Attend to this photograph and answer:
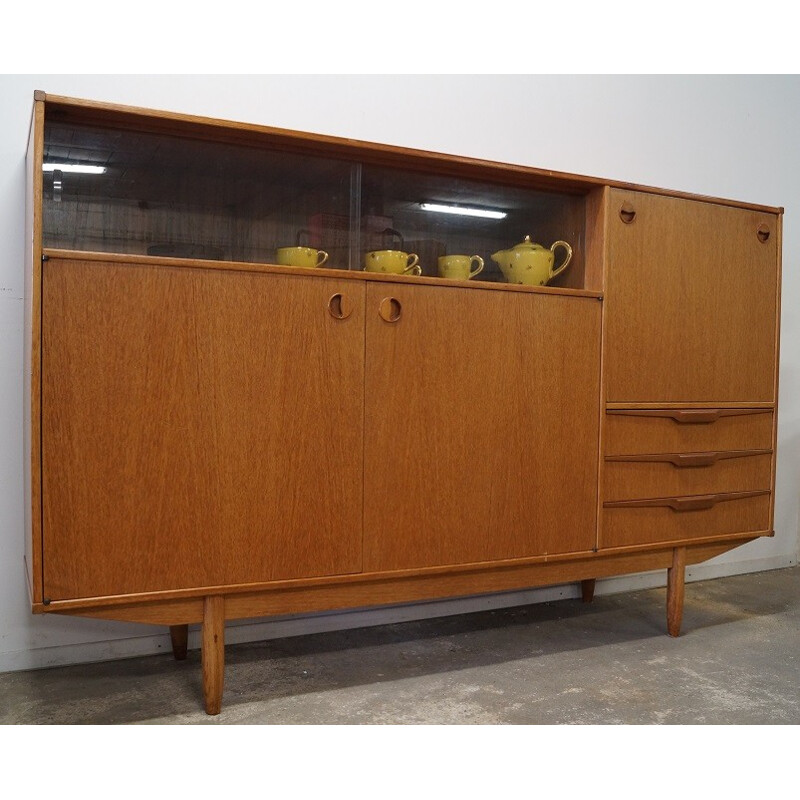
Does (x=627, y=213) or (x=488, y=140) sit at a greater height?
(x=488, y=140)

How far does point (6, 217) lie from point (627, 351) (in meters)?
1.66

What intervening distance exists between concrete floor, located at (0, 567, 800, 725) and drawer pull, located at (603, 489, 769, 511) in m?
0.42

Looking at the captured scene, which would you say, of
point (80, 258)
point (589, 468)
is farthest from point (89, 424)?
point (589, 468)

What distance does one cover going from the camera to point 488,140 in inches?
105

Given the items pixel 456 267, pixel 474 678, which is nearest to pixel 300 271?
pixel 456 267

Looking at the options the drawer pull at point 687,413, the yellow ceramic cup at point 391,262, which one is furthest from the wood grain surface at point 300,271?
the drawer pull at point 687,413

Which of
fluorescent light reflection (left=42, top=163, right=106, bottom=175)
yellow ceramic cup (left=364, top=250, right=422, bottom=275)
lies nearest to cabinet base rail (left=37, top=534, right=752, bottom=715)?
yellow ceramic cup (left=364, top=250, right=422, bottom=275)

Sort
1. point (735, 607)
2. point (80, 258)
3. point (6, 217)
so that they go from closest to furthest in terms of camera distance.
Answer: point (80, 258), point (6, 217), point (735, 607)

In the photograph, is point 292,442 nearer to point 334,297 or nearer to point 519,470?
point 334,297

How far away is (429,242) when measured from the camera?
2.07 m

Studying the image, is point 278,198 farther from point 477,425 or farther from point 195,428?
point 477,425

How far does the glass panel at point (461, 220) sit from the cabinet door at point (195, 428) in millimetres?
295

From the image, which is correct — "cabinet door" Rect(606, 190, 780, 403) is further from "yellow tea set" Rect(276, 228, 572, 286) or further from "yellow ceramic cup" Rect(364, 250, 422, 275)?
"yellow ceramic cup" Rect(364, 250, 422, 275)

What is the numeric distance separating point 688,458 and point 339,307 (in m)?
1.14
